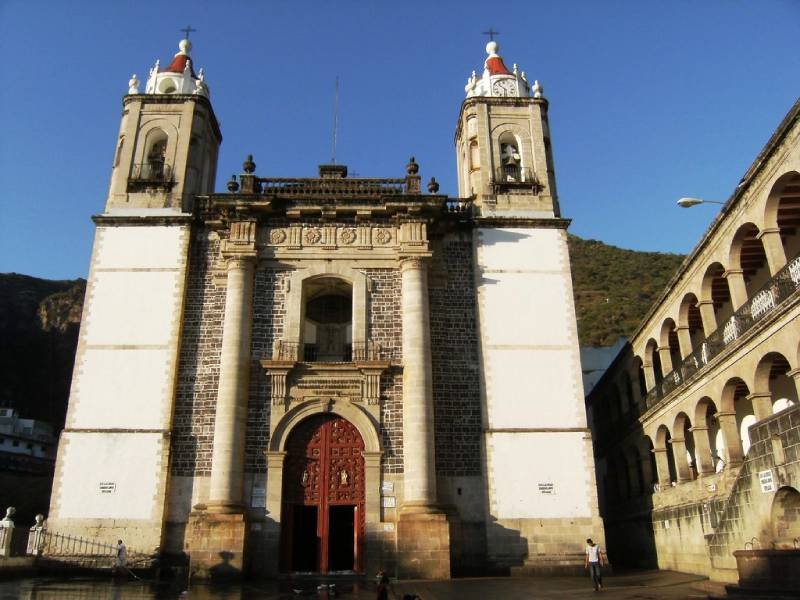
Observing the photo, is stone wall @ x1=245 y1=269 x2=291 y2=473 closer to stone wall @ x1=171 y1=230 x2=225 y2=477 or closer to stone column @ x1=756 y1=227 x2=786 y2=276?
stone wall @ x1=171 y1=230 x2=225 y2=477

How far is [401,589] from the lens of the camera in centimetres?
1494

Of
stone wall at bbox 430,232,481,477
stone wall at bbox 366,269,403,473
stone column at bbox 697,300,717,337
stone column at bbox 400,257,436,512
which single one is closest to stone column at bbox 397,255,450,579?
stone column at bbox 400,257,436,512

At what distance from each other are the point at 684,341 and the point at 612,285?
44758mm

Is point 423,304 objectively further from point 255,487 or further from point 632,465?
point 632,465

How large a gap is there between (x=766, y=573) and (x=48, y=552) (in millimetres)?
16463

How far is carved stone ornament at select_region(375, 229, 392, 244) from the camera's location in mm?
20938

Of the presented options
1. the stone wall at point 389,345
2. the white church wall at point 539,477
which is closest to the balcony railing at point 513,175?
the stone wall at point 389,345

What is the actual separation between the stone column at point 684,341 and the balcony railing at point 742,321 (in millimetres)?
274

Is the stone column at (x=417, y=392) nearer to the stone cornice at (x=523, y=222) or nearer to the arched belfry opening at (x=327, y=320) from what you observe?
the arched belfry opening at (x=327, y=320)

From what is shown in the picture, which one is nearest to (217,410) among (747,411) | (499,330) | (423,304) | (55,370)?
(423,304)

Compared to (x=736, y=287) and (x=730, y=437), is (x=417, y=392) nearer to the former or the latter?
(x=730, y=437)

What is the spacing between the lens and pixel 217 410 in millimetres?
18547

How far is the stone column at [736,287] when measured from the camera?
1662 centimetres

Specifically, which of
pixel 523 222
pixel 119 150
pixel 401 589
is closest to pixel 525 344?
pixel 523 222
